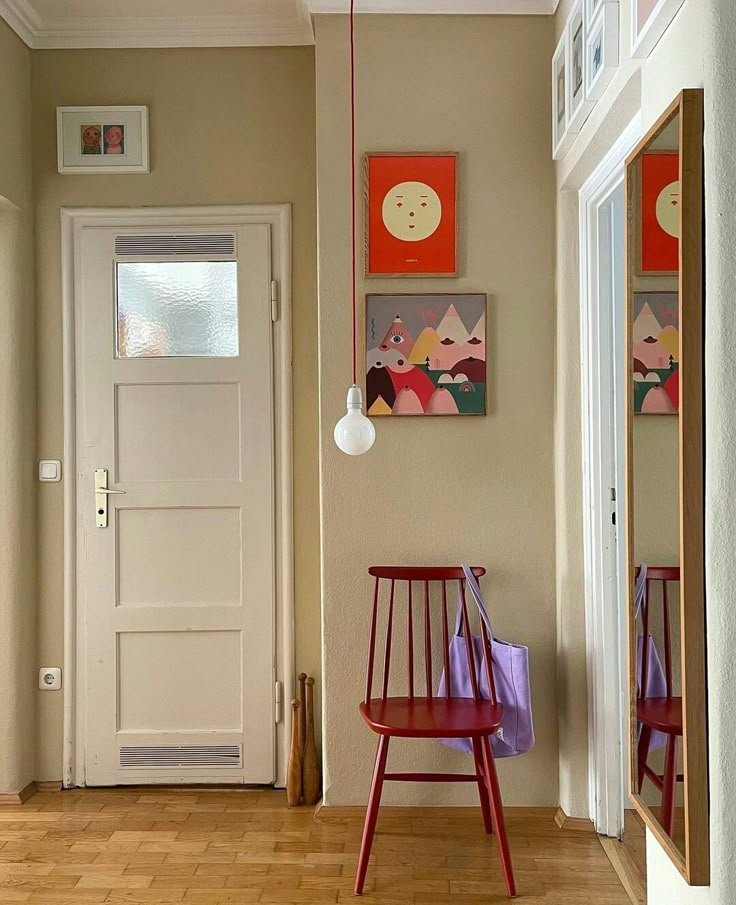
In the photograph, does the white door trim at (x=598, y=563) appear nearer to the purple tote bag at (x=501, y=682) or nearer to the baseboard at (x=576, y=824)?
the baseboard at (x=576, y=824)

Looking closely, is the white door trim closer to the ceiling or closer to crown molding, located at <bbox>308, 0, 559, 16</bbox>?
crown molding, located at <bbox>308, 0, 559, 16</bbox>

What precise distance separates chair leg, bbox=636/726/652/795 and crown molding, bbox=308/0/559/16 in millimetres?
2311

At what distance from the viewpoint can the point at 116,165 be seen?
11.3ft

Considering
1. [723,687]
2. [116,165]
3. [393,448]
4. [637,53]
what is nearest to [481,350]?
[393,448]

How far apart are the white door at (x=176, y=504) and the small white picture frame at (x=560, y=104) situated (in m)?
1.09

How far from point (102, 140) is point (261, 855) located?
2.49 m

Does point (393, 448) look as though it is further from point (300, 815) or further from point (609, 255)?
point (300, 815)

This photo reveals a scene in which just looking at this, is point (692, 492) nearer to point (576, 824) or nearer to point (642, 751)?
point (642, 751)

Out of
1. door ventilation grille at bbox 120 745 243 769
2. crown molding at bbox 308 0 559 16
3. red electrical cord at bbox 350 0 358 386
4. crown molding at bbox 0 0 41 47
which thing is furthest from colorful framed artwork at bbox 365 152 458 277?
door ventilation grille at bbox 120 745 243 769

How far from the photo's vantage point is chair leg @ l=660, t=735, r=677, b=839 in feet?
5.86

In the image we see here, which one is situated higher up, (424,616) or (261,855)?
(424,616)

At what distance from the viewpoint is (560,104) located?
9.54 ft

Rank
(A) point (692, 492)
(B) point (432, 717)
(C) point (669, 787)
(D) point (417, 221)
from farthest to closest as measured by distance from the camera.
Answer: (D) point (417, 221) → (B) point (432, 717) → (C) point (669, 787) → (A) point (692, 492)

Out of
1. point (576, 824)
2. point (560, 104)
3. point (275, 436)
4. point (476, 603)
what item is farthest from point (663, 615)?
point (275, 436)
